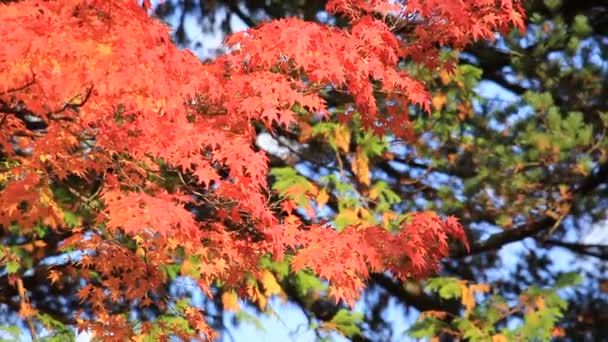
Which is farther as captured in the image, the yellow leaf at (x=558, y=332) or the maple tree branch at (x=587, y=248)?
the maple tree branch at (x=587, y=248)

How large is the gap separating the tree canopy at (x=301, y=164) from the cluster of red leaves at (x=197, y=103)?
0.05ft

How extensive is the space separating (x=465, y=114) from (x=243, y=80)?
4.41 metres

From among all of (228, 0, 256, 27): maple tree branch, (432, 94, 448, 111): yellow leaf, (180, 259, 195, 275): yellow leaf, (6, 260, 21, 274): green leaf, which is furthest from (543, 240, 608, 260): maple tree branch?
(6, 260, 21, 274): green leaf

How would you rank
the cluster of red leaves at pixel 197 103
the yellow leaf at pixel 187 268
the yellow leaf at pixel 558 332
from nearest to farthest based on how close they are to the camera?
the cluster of red leaves at pixel 197 103, the yellow leaf at pixel 187 268, the yellow leaf at pixel 558 332

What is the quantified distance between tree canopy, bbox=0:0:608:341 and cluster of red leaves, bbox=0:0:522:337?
14 mm

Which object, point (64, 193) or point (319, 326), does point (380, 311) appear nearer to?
point (319, 326)

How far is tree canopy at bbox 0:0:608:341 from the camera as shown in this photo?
13.9 feet

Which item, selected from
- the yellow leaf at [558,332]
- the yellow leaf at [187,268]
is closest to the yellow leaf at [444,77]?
the yellow leaf at [558,332]

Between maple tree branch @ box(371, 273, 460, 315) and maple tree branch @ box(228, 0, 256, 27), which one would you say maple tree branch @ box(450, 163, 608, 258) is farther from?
maple tree branch @ box(228, 0, 256, 27)

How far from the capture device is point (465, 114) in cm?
848

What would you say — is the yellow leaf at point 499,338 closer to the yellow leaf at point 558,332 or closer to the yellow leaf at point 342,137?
the yellow leaf at point 558,332

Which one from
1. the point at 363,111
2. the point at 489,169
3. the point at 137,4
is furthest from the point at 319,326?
the point at 137,4

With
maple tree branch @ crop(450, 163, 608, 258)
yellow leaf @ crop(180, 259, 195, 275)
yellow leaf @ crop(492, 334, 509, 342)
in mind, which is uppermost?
maple tree branch @ crop(450, 163, 608, 258)

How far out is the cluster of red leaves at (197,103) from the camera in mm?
3922
